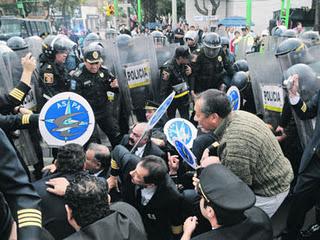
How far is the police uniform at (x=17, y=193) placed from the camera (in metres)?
1.65

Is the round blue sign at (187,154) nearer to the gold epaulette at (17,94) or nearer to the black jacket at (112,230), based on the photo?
the black jacket at (112,230)

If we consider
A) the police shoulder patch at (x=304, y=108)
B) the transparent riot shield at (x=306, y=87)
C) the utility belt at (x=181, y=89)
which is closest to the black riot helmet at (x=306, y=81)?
the transparent riot shield at (x=306, y=87)

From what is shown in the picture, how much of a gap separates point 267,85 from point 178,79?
1845mm

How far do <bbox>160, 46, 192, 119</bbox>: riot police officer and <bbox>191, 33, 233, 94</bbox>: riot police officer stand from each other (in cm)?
31

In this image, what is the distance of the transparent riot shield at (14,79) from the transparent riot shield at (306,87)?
319 cm

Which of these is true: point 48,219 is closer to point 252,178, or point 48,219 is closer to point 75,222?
point 75,222

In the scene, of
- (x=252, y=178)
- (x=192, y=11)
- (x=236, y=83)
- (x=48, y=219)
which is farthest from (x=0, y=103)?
(x=192, y=11)

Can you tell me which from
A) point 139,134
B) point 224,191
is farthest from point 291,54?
point 224,191

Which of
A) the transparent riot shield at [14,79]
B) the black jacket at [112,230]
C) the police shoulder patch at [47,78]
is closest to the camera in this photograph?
the black jacket at [112,230]

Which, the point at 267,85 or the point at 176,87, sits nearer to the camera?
the point at 267,85

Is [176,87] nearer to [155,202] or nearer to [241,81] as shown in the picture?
[241,81]

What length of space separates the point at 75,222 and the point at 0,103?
2177 millimetres

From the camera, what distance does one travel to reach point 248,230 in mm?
1966

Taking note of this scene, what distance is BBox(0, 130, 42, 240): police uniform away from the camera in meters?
1.65
